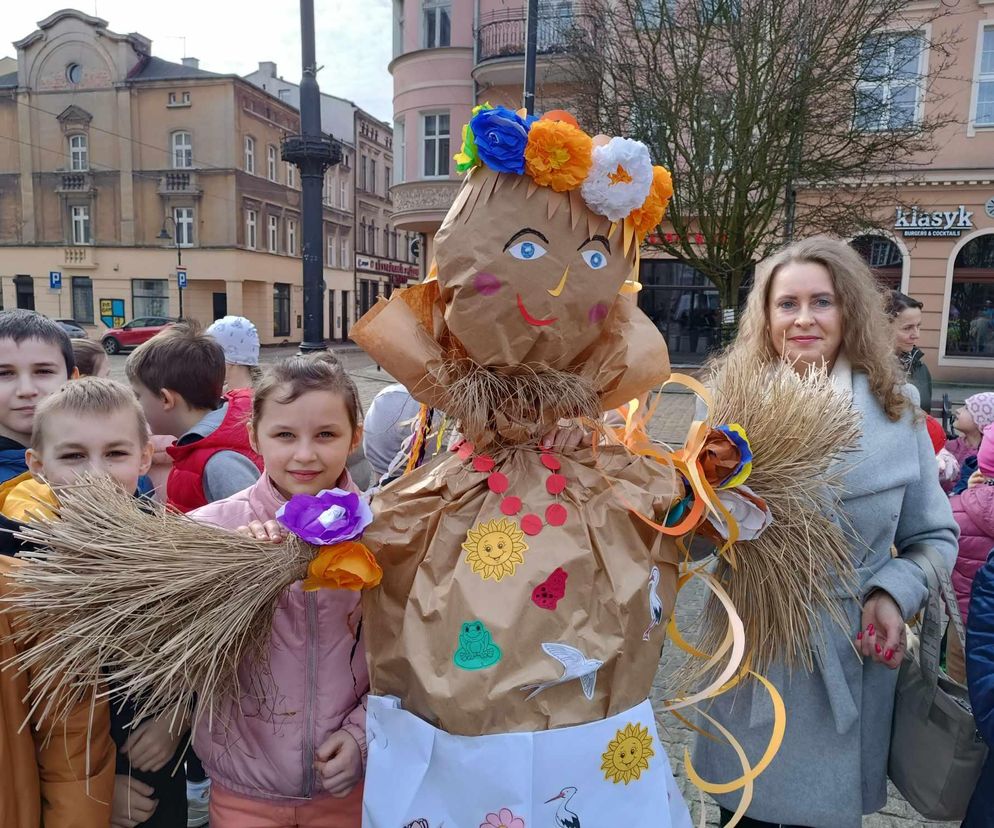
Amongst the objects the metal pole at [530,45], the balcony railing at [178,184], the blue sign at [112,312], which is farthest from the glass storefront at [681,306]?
the blue sign at [112,312]

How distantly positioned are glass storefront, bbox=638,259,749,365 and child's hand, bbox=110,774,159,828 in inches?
675

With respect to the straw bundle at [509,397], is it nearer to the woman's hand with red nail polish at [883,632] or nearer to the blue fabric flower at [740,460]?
the blue fabric flower at [740,460]

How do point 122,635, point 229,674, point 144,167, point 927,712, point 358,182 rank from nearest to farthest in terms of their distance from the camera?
1. point 122,635
2. point 229,674
3. point 927,712
4. point 144,167
5. point 358,182

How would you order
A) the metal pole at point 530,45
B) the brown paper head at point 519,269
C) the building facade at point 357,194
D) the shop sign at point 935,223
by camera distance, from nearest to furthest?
the brown paper head at point 519,269 < the metal pole at point 530,45 < the shop sign at point 935,223 < the building facade at point 357,194

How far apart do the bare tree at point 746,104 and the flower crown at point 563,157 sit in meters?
10.2

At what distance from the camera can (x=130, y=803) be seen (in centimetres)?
162

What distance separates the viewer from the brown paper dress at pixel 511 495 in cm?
131

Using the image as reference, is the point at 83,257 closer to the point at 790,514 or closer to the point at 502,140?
the point at 502,140

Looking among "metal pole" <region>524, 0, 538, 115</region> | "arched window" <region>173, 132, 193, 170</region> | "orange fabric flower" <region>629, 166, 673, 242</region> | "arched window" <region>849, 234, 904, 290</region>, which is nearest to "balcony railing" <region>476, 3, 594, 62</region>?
"arched window" <region>849, 234, 904, 290</region>

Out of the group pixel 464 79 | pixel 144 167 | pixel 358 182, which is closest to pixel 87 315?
pixel 144 167

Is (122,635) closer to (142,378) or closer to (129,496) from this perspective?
(129,496)

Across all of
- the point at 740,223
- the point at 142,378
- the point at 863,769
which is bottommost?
the point at 863,769

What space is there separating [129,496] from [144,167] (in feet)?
106

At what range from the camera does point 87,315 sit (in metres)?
29.1
